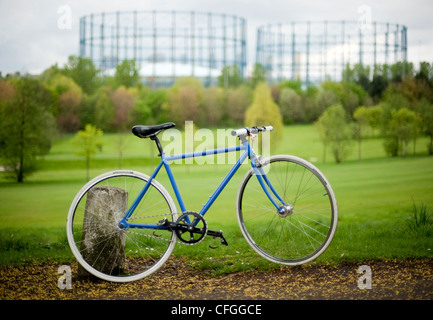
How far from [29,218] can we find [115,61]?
6267mm

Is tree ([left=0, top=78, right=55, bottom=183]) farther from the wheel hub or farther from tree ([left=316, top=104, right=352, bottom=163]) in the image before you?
the wheel hub

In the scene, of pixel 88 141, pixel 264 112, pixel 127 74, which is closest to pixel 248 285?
pixel 88 141

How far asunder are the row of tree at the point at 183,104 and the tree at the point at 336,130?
1.9 inches

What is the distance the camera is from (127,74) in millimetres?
14367

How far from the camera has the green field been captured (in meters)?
5.14

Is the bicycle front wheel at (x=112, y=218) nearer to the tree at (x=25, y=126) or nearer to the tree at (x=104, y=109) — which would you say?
the tree at (x=25, y=126)

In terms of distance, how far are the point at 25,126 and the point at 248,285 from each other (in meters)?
9.26

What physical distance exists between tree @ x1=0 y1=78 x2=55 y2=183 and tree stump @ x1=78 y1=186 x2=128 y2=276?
24.9ft

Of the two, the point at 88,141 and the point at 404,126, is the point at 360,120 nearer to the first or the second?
the point at 404,126

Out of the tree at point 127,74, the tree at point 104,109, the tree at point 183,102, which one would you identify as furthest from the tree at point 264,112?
the tree at point 104,109

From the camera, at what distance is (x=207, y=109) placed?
1320 centimetres

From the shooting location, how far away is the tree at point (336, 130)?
1430cm
